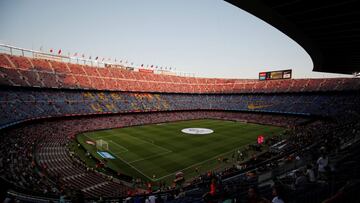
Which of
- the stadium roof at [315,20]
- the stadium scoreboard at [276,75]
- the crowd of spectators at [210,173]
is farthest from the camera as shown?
the stadium scoreboard at [276,75]

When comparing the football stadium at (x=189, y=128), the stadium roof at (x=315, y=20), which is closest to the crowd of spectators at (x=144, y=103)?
the football stadium at (x=189, y=128)

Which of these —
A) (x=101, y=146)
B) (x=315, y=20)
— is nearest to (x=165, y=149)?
(x=101, y=146)

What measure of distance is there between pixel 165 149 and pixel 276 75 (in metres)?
54.9

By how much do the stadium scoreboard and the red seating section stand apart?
3.28 meters

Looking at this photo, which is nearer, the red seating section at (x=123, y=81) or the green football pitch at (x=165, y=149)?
the green football pitch at (x=165, y=149)

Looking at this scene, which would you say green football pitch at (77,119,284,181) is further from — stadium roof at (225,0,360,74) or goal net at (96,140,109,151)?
stadium roof at (225,0,360,74)

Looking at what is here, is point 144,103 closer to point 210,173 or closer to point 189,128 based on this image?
point 189,128

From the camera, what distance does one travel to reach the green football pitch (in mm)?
24797

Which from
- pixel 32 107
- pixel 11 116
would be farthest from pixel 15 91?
pixel 11 116

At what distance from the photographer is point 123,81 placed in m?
66.8

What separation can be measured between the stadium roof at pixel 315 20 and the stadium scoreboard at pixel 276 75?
5651cm

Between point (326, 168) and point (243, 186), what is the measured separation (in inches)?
146

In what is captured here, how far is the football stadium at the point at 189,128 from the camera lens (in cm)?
872

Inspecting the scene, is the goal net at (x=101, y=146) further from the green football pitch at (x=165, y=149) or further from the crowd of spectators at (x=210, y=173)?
the crowd of spectators at (x=210, y=173)
